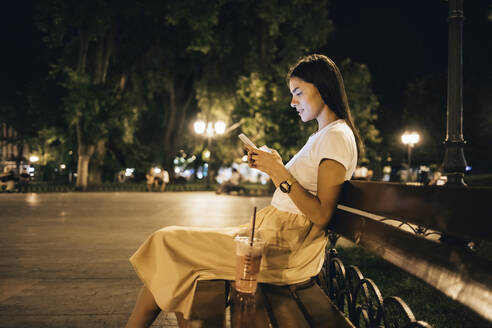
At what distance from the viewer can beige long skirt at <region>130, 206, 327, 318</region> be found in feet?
6.68

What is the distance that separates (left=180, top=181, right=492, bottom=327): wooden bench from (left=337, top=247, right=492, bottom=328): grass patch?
3.35 ft

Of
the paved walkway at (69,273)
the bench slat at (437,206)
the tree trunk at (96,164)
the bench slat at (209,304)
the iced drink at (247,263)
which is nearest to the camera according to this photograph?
the bench slat at (437,206)

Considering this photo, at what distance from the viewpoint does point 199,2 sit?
17500 millimetres

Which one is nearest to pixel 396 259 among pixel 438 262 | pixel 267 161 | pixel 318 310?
pixel 438 262

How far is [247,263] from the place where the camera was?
1.92 meters

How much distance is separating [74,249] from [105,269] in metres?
1.50

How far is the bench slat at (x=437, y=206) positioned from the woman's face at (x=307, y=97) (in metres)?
0.56

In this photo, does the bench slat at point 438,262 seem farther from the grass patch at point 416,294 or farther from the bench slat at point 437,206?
the grass patch at point 416,294

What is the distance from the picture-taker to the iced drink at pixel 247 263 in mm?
1909

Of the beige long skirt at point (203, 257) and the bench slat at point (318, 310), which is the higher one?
the beige long skirt at point (203, 257)

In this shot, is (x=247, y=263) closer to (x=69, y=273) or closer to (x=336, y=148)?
(x=336, y=148)

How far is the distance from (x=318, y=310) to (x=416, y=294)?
8.61 ft

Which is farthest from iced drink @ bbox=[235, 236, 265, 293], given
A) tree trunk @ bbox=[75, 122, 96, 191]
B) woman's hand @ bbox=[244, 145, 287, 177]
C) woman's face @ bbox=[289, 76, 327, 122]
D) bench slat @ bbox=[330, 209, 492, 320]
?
tree trunk @ bbox=[75, 122, 96, 191]

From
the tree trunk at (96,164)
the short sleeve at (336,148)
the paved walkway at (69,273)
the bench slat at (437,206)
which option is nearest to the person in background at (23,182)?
the tree trunk at (96,164)
